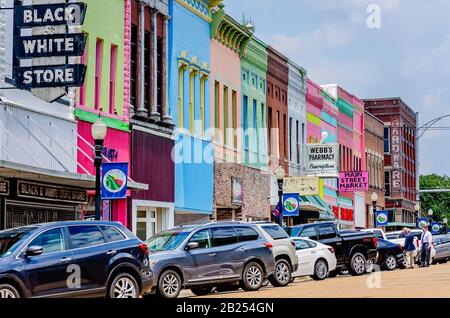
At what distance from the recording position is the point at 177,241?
25.0m

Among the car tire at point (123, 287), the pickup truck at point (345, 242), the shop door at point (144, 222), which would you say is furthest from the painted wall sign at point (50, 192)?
the car tire at point (123, 287)

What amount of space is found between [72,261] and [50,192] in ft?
35.1

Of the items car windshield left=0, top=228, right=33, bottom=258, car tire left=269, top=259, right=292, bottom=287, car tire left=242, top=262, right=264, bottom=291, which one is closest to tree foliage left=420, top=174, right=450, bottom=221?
car tire left=269, top=259, right=292, bottom=287

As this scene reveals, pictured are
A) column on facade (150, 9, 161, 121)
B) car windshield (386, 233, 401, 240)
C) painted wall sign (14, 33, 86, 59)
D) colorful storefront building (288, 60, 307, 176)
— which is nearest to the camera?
painted wall sign (14, 33, 86, 59)

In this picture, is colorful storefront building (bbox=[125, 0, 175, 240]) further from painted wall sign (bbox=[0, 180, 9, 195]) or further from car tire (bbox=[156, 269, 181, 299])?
car tire (bbox=[156, 269, 181, 299])

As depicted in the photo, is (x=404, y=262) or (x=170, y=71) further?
(x=404, y=262)

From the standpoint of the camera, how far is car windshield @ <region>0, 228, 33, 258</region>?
18828 mm

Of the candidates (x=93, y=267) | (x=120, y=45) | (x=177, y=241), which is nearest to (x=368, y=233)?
(x=120, y=45)

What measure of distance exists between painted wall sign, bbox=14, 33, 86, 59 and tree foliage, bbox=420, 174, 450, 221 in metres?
97.1

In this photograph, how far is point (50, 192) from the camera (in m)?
29.8

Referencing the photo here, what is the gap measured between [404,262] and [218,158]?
29.0 feet

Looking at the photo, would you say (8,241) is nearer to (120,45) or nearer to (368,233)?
(120,45)

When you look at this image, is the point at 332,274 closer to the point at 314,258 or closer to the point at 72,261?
the point at 314,258
